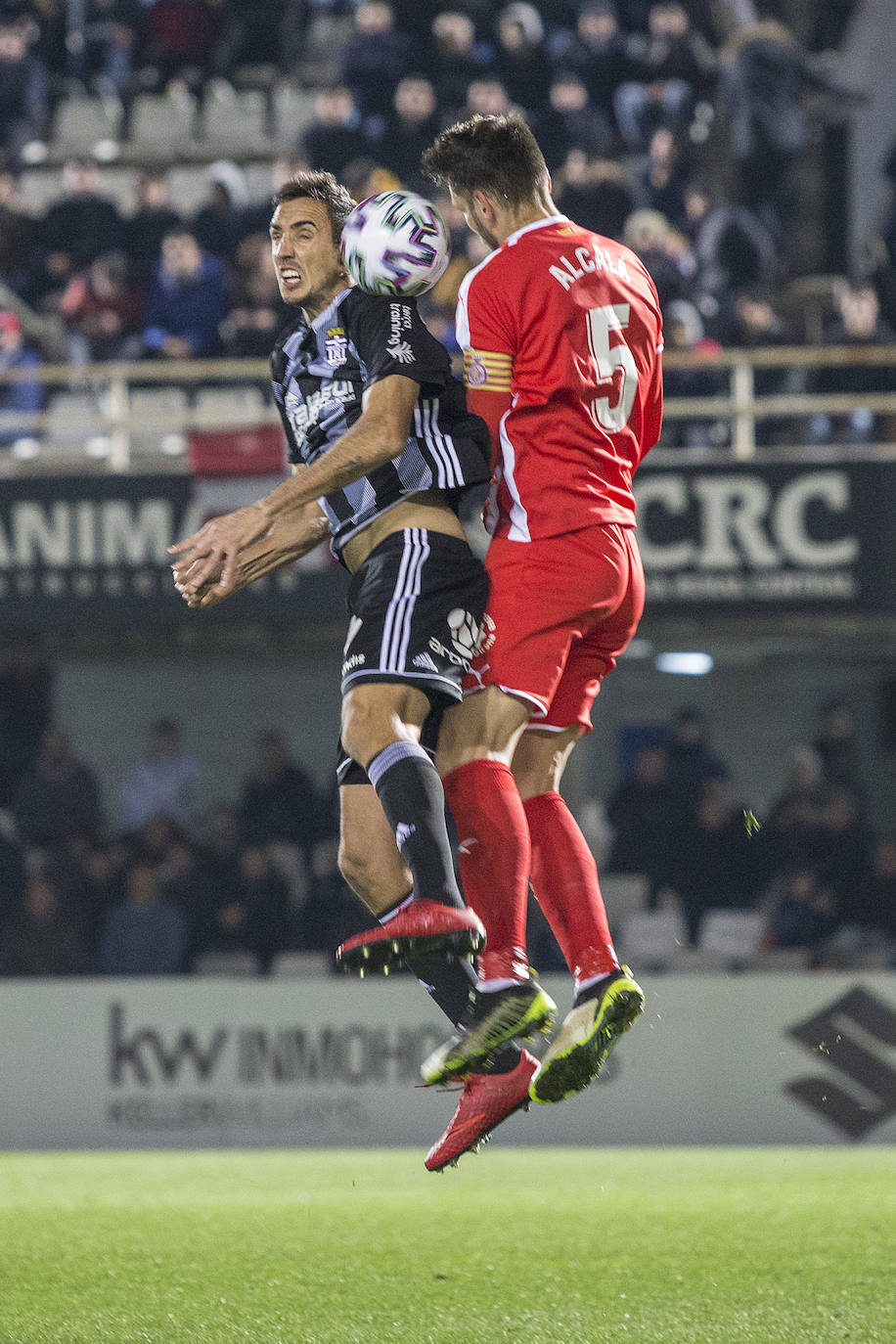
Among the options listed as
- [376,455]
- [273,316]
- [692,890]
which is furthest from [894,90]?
[376,455]

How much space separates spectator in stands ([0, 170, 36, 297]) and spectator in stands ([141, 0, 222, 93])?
3081 mm

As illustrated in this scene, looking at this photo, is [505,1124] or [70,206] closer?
[505,1124]

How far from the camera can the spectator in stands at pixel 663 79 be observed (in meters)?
15.2

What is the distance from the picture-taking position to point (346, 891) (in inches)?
534

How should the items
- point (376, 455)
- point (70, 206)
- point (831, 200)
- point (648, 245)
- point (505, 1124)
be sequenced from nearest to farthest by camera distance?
point (376, 455)
point (505, 1124)
point (648, 245)
point (70, 206)
point (831, 200)

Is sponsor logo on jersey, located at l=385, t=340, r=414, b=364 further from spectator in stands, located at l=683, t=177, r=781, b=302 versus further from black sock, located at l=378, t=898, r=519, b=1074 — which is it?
spectator in stands, located at l=683, t=177, r=781, b=302

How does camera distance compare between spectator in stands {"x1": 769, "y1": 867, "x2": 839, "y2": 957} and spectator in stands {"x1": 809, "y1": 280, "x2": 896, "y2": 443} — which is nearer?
spectator in stands {"x1": 809, "y1": 280, "x2": 896, "y2": 443}

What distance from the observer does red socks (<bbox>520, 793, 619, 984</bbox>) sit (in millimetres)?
4711

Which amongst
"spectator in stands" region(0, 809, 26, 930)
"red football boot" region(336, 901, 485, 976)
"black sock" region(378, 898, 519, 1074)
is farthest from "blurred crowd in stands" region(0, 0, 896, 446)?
"red football boot" region(336, 901, 485, 976)

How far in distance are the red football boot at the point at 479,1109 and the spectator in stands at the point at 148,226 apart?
10.8 meters

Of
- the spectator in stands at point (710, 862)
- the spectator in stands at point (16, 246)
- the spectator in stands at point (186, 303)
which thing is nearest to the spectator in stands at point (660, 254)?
the spectator in stands at point (186, 303)

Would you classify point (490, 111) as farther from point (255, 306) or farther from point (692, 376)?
point (692, 376)

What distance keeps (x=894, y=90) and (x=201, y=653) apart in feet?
25.9

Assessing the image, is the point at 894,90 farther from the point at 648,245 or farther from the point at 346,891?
the point at 346,891
